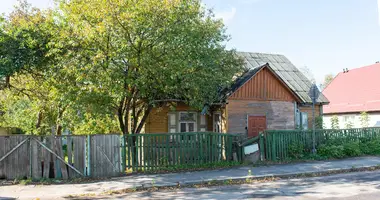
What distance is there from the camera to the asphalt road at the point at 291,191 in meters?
7.93

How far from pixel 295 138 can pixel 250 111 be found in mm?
2790

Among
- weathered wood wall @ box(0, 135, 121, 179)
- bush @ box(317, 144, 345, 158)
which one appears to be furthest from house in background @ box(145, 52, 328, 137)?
weathered wood wall @ box(0, 135, 121, 179)

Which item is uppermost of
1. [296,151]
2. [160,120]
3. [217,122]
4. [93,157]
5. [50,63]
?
[50,63]

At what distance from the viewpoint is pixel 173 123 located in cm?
1719

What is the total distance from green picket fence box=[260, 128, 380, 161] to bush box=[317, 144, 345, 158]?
0.44 metres

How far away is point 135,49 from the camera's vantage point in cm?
1132

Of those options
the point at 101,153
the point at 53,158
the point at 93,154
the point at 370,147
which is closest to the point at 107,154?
the point at 101,153

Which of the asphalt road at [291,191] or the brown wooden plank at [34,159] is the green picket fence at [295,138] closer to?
the asphalt road at [291,191]

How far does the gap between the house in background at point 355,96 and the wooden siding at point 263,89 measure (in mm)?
10527

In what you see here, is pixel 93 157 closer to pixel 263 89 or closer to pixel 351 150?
pixel 263 89

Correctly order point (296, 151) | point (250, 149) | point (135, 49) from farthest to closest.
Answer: point (296, 151) → point (250, 149) → point (135, 49)

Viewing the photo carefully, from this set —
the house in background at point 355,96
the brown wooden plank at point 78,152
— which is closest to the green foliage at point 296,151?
the brown wooden plank at point 78,152

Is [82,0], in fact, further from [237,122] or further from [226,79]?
[237,122]

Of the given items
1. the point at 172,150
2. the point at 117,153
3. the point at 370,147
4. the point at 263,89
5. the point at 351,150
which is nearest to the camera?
the point at 117,153
